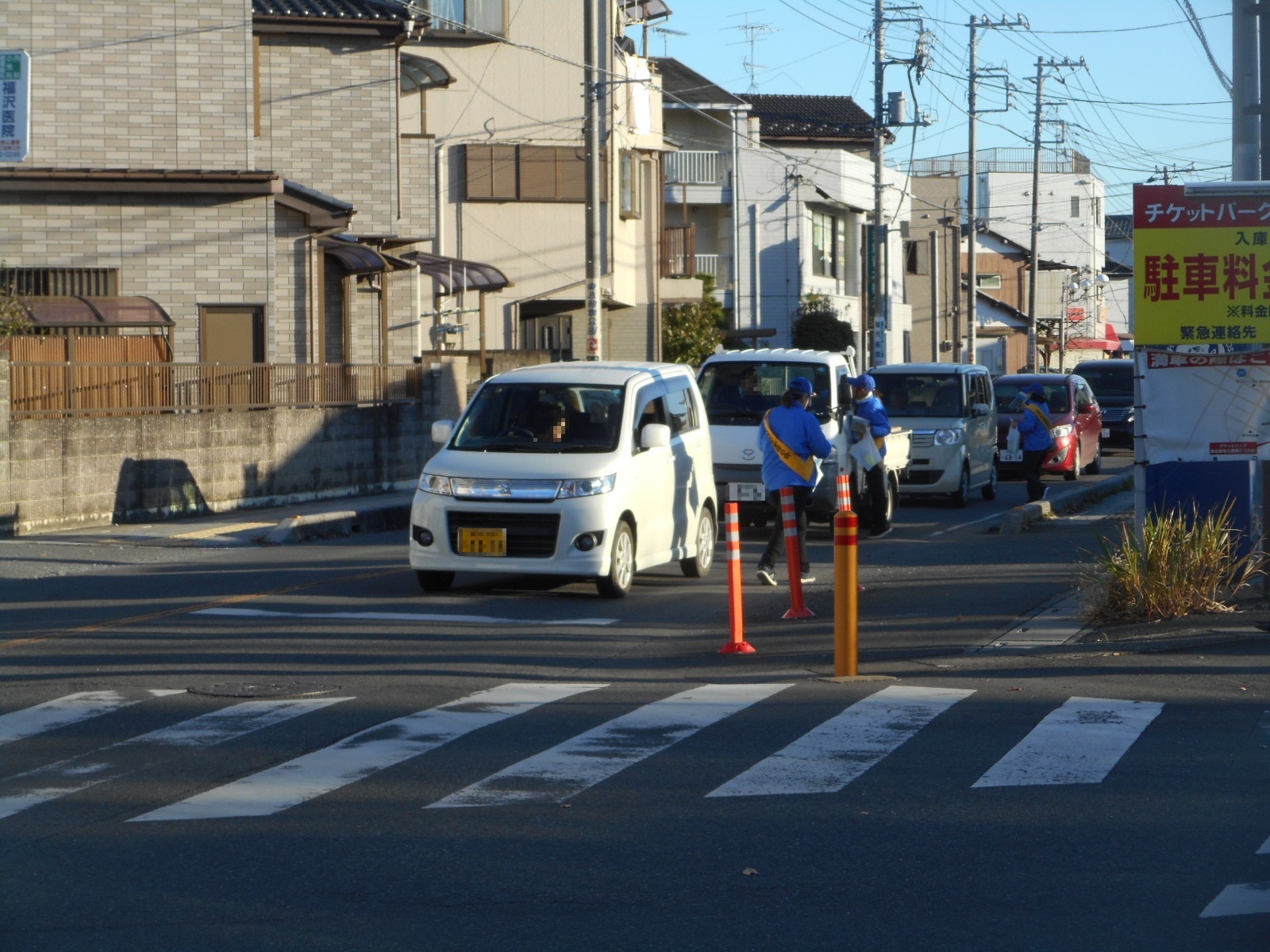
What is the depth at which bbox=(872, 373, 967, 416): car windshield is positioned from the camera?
942 inches

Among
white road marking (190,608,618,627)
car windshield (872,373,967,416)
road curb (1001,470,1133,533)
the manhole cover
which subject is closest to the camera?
the manhole cover

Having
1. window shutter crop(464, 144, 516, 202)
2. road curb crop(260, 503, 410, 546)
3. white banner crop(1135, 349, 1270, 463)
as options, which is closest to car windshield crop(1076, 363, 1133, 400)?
window shutter crop(464, 144, 516, 202)

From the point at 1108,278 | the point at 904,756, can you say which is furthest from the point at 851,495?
the point at 1108,278

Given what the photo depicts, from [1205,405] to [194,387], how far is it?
13803 millimetres

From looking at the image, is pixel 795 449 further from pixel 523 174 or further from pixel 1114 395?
pixel 1114 395

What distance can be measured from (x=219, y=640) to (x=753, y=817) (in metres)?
5.93

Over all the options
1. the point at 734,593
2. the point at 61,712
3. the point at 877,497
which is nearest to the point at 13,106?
the point at 61,712

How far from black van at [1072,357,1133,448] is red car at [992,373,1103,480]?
6071mm

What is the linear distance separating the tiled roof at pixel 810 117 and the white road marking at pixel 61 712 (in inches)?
2120

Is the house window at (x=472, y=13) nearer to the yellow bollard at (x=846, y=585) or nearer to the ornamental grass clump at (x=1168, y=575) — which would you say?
the ornamental grass clump at (x=1168, y=575)

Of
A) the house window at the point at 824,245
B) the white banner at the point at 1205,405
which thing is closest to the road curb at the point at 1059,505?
the white banner at the point at 1205,405

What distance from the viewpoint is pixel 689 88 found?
55.5m

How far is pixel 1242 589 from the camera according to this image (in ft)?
38.9

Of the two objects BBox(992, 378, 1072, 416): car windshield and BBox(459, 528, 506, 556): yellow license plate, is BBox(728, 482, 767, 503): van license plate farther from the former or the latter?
BBox(992, 378, 1072, 416): car windshield
